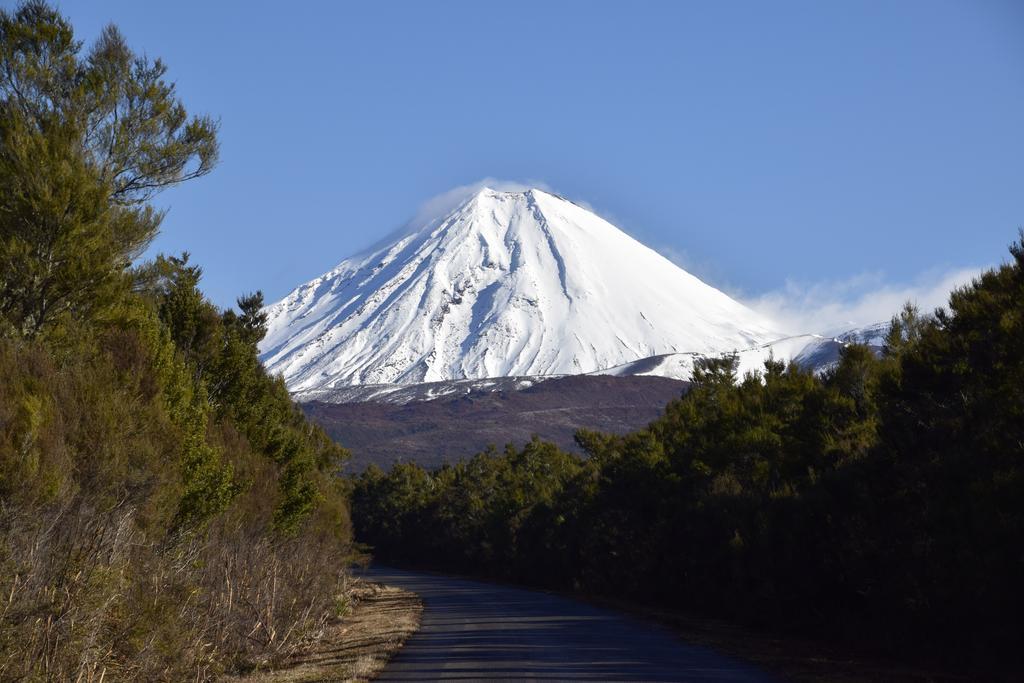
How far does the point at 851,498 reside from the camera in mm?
20484

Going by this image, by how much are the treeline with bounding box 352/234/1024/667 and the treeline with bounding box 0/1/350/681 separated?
10562 mm

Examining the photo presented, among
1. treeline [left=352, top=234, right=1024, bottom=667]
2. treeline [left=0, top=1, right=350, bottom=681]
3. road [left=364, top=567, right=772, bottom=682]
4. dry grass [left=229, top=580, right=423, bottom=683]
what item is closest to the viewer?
treeline [left=0, top=1, right=350, bottom=681]

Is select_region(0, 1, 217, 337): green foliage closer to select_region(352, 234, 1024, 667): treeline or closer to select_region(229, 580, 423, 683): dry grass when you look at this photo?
select_region(229, 580, 423, 683): dry grass

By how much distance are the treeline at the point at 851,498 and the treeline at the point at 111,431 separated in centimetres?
1056

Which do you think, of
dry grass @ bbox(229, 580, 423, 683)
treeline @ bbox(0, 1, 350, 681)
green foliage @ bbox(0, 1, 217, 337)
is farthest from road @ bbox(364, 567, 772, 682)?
green foliage @ bbox(0, 1, 217, 337)

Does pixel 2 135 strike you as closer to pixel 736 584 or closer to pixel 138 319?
pixel 138 319

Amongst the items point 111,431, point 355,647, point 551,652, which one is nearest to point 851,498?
point 551,652

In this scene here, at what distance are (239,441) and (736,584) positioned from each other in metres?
13.0

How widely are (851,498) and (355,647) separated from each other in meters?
9.91

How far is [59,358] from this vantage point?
598 inches

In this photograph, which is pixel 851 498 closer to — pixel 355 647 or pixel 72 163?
pixel 355 647

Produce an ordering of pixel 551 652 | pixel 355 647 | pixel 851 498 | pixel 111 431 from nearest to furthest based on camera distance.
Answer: pixel 111 431 < pixel 551 652 < pixel 355 647 < pixel 851 498

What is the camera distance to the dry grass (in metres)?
15.0

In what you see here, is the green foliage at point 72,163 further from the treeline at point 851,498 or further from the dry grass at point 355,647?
the treeline at point 851,498
